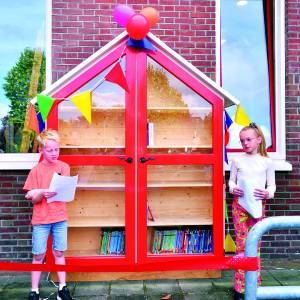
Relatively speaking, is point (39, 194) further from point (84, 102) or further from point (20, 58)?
point (20, 58)

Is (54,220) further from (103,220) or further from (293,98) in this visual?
(293,98)

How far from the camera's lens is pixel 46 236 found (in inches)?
169

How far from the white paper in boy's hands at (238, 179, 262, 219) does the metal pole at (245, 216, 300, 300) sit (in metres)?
1.43

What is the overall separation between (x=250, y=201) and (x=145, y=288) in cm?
148

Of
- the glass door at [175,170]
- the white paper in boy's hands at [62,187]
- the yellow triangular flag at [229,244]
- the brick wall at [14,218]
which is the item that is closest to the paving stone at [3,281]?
the brick wall at [14,218]

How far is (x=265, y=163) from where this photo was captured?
426 cm

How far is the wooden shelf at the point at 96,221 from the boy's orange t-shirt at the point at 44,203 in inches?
26.0

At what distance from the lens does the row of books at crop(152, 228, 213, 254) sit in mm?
5059

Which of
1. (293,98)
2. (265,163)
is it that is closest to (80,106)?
(265,163)

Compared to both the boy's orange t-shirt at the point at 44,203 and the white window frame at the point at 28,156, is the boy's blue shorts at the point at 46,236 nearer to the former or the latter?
the boy's orange t-shirt at the point at 44,203

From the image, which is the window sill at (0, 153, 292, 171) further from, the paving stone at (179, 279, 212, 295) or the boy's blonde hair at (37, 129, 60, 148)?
the paving stone at (179, 279, 212, 295)

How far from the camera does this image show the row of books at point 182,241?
5.06 m

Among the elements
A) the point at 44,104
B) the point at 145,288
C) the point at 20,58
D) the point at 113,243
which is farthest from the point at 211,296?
the point at 20,58

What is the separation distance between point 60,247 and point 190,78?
2.16 m
